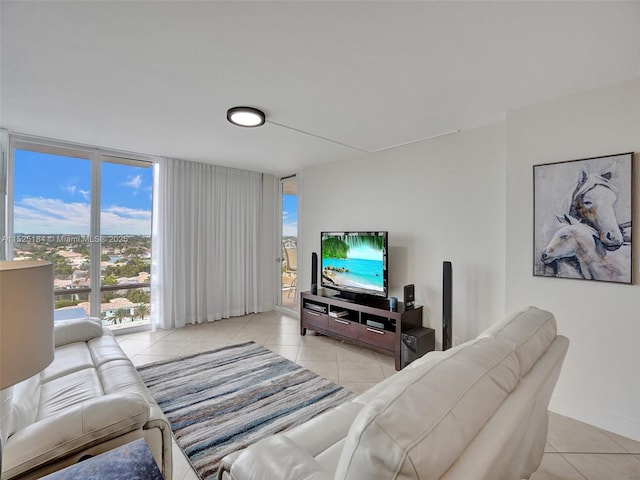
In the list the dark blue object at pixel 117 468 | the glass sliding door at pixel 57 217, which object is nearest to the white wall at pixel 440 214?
the dark blue object at pixel 117 468

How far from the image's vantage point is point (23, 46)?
1754 millimetres

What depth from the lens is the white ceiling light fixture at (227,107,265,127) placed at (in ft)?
8.36

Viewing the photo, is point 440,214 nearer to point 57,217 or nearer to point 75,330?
point 75,330

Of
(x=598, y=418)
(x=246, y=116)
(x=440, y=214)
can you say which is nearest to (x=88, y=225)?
(x=246, y=116)

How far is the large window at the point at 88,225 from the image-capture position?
3518 millimetres

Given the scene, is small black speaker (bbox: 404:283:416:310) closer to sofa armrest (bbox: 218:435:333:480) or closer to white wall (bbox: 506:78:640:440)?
white wall (bbox: 506:78:640:440)

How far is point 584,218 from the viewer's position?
2191mm

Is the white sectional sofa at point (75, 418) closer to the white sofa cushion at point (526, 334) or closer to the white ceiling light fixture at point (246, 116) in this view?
the white sofa cushion at point (526, 334)

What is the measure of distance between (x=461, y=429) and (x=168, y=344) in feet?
12.7

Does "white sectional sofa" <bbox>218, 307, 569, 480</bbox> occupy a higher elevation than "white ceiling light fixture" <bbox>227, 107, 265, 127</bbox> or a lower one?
lower

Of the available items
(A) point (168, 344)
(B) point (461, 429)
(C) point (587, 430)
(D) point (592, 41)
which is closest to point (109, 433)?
(B) point (461, 429)

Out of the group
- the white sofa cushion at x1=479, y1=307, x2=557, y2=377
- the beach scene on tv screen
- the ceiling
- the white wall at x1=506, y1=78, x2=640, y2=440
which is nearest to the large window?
the ceiling

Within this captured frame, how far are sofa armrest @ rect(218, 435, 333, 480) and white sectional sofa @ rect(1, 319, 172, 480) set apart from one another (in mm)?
577

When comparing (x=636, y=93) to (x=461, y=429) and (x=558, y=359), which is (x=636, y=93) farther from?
(x=461, y=429)
